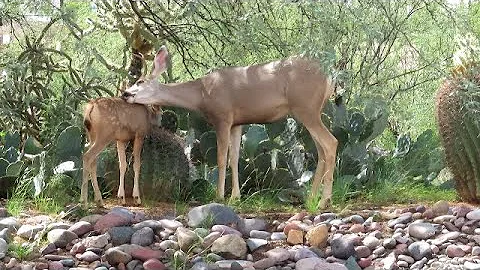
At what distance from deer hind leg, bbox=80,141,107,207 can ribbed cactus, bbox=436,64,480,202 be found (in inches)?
106

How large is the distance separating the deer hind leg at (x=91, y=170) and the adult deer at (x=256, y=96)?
17.3 inches

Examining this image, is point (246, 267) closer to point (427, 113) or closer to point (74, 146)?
point (74, 146)

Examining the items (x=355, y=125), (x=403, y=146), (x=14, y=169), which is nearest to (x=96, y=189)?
(x=14, y=169)

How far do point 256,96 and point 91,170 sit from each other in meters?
1.37

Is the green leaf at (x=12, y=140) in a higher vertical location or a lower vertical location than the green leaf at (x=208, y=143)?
higher

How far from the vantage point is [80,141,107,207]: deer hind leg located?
6.45m

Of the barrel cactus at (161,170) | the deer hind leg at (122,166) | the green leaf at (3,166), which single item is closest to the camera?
the deer hind leg at (122,166)

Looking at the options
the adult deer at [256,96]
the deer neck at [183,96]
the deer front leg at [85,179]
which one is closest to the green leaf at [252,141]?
the adult deer at [256,96]

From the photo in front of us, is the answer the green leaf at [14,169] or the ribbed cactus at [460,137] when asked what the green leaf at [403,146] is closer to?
the ribbed cactus at [460,137]

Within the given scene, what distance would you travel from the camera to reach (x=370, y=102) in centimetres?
560

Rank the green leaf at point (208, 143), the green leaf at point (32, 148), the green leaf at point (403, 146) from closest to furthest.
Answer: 1. the green leaf at point (208, 143)
2. the green leaf at point (32, 148)
3. the green leaf at point (403, 146)

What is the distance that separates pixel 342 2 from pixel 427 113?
639 cm

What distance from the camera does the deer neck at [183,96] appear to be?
6.64m

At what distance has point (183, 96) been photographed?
21.8 feet
